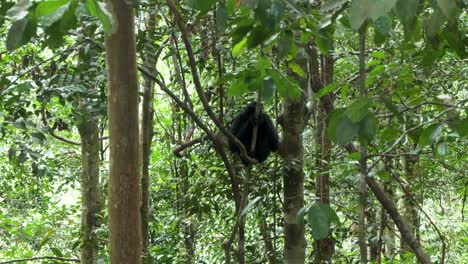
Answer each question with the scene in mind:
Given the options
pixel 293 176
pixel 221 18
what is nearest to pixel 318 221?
pixel 221 18

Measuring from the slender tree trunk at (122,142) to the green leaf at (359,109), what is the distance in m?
0.77

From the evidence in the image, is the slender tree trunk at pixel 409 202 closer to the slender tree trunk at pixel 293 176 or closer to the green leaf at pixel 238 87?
the slender tree trunk at pixel 293 176

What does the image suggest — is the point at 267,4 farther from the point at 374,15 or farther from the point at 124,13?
the point at 124,13

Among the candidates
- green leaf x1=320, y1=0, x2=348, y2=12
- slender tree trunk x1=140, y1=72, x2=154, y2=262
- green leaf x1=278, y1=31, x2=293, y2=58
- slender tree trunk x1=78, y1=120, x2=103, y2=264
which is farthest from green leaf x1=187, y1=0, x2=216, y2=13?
slender tree trunk x1=78, y1=120, x2=103, y2=264

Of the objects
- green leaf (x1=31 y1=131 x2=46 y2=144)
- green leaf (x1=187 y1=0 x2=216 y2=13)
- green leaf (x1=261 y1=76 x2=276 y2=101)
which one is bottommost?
green leaf (x1=187 y1=0 x2=216 y2=13)

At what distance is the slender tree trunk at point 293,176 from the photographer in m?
2.74

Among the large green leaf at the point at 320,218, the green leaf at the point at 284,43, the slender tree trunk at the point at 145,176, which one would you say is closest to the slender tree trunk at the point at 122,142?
the green leaf at the point at 284,43

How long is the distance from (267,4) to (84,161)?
379cm

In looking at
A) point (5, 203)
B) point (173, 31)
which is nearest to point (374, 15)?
point (173, 31)

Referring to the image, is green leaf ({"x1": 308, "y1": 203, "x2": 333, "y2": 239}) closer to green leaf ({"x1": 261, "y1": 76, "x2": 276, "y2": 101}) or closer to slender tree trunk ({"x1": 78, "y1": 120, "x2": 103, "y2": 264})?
green leaf ({"x1": 261, "y1": 76, "x2": 276, "y2": 101})

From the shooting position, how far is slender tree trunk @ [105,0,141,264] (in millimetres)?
1811

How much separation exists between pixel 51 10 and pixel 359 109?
69cm

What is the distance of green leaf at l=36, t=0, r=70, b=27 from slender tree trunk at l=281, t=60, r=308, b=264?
1.91 m

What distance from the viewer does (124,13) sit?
1866 mm
